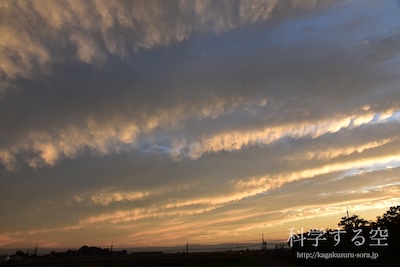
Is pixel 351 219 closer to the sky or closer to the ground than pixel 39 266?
closer to the sky

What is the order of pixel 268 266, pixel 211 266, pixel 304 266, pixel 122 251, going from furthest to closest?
1. pixel 122 251
2. pixel 211 266
3. pixel 304 266
4. pixel 268 266

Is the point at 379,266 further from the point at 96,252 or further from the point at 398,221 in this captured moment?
the point at 96,252

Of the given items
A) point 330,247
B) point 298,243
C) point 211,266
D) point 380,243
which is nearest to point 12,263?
point 211,266

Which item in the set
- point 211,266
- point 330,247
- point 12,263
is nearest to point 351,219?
point 330,247

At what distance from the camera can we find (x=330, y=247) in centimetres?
6094

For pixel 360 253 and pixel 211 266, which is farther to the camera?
pixel 211 266

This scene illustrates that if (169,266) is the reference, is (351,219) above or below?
above

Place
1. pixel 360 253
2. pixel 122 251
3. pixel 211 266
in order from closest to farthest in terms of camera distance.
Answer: pixel 360 253 → pixel 211 266 → pixel 122 251

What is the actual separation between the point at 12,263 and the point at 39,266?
31.1 ft

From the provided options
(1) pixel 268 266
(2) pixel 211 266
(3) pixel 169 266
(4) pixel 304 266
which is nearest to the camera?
(1) pixel 268 266

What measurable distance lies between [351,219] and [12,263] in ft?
292

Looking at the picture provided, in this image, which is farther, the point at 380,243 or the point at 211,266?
the point at 211,266

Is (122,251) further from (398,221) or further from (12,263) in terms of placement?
(398,221)

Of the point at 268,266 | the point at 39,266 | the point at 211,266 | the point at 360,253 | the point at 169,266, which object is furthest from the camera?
the point at 39,266
